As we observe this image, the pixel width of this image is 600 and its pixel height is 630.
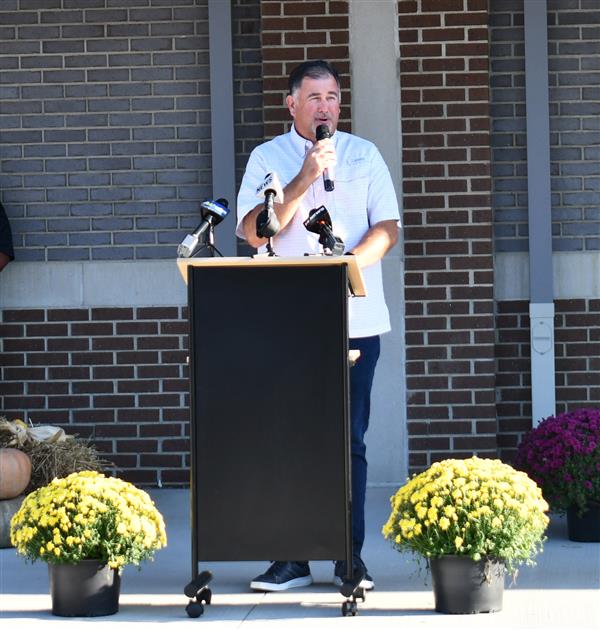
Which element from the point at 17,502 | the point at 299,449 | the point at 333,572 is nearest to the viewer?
the point at 299,449

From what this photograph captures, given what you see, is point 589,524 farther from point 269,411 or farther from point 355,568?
point 269,411

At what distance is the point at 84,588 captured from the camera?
5.14m

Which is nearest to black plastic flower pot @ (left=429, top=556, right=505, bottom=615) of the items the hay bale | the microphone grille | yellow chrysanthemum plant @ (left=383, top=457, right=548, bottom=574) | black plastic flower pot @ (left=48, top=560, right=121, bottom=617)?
yellow chrysanthemum plant @ (left=383, top=457, right=548, bottom=574)

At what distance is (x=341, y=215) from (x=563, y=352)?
10.1 ft

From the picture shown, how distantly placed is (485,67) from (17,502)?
362 cm

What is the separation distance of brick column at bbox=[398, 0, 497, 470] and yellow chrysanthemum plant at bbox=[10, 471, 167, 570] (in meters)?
3.09

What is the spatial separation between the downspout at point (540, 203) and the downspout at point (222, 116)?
1.74 metres

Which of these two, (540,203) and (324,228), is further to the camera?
(540,203)

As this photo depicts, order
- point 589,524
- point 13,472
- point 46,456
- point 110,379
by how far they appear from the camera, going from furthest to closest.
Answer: point 110,379, point 46,456, point 13,472, point 589,524

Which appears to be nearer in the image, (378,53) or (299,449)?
Answer: (299,449)

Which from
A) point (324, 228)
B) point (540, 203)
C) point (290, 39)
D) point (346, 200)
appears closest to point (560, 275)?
point (540, 203)

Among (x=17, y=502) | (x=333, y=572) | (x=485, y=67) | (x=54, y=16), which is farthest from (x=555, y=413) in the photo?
(x=54, y=16)

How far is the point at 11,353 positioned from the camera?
8336mm

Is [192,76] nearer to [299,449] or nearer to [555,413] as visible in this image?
[555,413]
